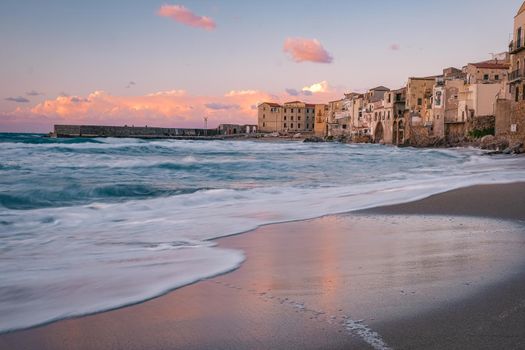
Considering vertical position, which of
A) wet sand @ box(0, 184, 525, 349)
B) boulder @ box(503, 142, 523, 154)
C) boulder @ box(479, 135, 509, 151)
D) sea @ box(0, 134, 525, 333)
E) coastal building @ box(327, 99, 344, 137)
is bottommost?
sea @ box(0, 134, 525, 333)

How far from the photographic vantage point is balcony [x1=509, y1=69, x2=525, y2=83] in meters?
32.5

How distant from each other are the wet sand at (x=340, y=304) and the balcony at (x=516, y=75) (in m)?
31.1

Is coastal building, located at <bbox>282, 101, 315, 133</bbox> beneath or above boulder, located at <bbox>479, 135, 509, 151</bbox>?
above

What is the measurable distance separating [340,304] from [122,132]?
10940cm

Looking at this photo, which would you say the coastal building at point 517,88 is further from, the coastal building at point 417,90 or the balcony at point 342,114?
the balcony at point 342,114

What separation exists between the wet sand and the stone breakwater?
102 metres

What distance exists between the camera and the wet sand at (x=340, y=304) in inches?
107

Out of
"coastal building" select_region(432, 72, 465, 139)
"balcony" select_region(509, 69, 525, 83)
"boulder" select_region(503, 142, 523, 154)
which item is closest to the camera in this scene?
"boulder" select_region(503, 142, 523, 154)

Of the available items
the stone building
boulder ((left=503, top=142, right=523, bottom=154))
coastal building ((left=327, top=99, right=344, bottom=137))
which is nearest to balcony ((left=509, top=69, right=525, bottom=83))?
boulder ((left=503, top=142, right=523, bottom=154))

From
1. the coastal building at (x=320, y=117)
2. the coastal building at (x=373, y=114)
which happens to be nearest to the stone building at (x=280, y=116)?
the coastal building at (x=320, y=117)

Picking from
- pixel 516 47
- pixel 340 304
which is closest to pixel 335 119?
pixel 516 47

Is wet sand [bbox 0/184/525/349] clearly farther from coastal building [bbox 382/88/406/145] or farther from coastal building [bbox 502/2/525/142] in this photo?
coastal building [bbox 382/88/406/145]

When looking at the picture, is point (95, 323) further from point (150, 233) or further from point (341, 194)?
point (341, 194)

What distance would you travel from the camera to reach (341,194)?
35.7 ft
